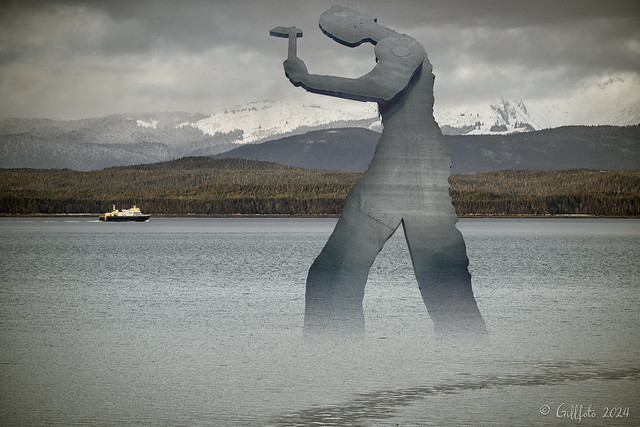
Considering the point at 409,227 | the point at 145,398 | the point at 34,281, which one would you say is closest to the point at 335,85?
the point at 409,227

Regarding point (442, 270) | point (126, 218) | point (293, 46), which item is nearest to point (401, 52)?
point (293, 46)

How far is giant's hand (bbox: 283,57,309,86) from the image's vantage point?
15.4 meters

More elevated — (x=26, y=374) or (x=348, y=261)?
(x=348, y=261)

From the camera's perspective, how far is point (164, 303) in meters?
25.5

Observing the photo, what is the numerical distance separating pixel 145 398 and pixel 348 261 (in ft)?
13.6

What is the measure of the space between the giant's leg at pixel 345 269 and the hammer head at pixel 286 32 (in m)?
2.63

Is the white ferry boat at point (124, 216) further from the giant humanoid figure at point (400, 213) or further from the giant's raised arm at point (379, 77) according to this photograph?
the giant's raised arm at point (379, 77)

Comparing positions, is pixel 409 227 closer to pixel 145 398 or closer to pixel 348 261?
pixel 348 261

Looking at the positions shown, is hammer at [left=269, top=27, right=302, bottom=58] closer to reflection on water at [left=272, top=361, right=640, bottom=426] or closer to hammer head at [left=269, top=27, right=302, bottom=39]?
hammer head at [left=269, top=27, right=302, bottom=39]

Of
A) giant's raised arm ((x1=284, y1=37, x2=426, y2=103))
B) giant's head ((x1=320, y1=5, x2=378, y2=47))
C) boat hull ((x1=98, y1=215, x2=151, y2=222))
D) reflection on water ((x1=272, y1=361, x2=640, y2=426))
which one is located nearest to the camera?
reflection on water ((x1=272, y1=361, x2=640, y2=426))

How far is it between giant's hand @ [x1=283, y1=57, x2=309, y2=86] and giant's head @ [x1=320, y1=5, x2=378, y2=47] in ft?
3.05
